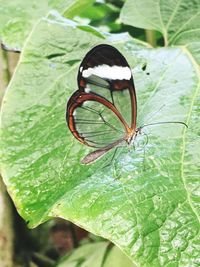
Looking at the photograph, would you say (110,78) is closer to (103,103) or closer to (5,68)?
(103,103)

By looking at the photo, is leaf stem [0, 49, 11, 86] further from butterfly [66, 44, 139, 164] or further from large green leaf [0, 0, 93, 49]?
butterfly [66, 44, 139, 164]

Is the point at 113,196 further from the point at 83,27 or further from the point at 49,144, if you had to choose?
the point at 83,27

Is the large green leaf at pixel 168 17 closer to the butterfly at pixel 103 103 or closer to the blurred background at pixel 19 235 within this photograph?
the blurred background at pixel 19 235

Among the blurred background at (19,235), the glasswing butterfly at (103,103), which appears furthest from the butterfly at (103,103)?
the blurred background at (19,235)

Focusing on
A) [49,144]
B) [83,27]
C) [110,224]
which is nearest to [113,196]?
[110,224]

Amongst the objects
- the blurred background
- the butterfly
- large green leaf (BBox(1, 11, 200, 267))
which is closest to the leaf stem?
the blurred background

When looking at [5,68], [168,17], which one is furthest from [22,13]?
[168,17]
